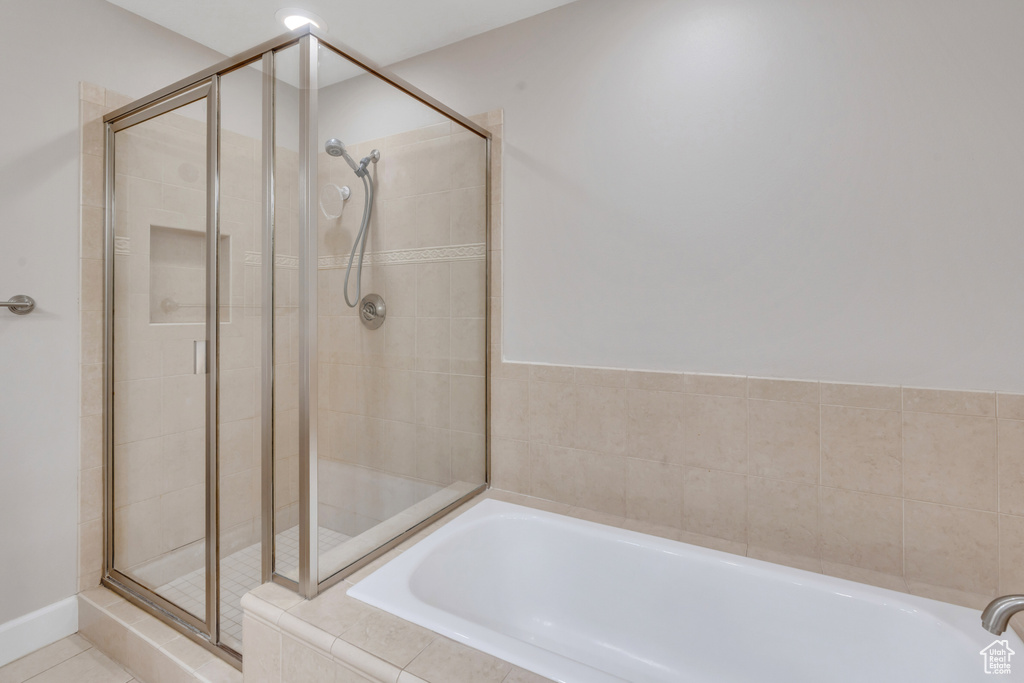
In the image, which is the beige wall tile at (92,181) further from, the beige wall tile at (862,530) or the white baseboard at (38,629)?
the beige wall tile at (862,530)

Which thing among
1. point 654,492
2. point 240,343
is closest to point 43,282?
point 240,343

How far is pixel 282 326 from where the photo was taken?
127cm

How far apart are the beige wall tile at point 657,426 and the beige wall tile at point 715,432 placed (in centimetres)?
2

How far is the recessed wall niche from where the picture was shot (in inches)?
56.7

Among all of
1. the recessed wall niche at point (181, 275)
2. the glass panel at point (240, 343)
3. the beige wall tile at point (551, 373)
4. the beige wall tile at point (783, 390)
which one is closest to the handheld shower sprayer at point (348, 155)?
the glass panel at point (240, 343)

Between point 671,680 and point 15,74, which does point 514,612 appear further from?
point 15,74

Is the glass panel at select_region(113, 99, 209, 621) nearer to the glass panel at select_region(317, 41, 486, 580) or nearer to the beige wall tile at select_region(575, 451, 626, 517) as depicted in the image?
the glass panel at select_region(317, 41, 486, 580)

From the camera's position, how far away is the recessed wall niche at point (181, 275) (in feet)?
4.73

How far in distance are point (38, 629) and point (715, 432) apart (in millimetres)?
2499

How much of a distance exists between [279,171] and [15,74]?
1172mm

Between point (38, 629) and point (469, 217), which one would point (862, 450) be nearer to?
point (469, 217)

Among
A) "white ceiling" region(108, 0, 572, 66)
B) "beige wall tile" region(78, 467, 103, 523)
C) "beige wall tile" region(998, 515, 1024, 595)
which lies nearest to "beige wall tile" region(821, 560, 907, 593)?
"beige wall tile" region(998, 515, 1024, 595)

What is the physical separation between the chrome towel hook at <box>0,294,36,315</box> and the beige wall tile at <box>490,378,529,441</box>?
1.67m

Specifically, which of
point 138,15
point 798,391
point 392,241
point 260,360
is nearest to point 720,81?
point 798,391
